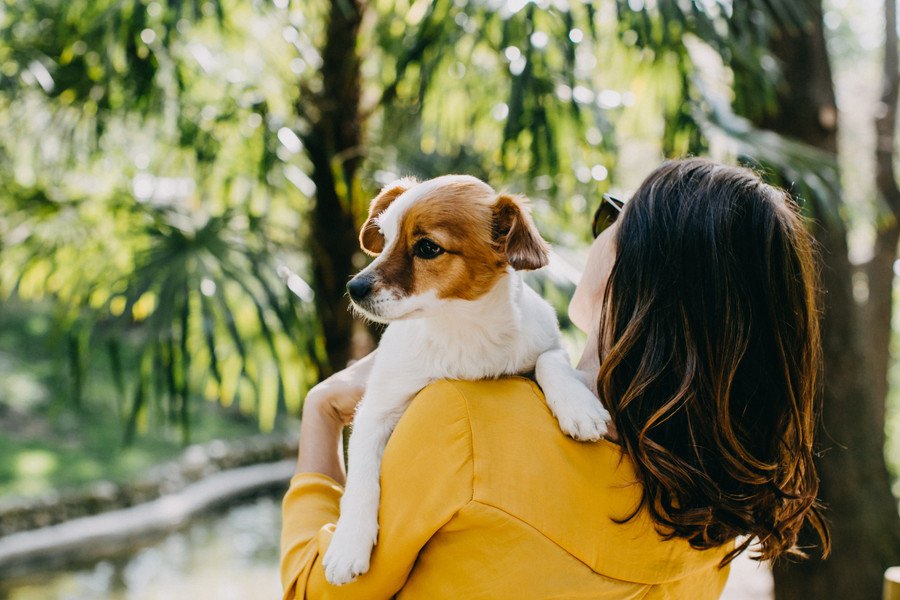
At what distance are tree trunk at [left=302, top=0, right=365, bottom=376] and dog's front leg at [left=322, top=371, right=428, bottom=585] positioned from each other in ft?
5.38

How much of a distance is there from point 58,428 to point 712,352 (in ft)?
29.8

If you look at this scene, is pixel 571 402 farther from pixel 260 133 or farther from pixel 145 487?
pixel 145 487

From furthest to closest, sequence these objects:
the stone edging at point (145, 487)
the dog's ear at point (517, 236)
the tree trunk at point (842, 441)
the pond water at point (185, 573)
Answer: the stone edging at point (145, 487) → the pond water at point (185, 573) → the tree trunk at point (842, 441) → the dog's ear at point (517, 236)

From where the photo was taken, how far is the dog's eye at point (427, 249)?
5.45 ft

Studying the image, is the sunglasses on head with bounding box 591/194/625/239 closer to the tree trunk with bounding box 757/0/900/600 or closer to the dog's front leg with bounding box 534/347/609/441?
the dog's front leg with bounding box 534/347/609/441

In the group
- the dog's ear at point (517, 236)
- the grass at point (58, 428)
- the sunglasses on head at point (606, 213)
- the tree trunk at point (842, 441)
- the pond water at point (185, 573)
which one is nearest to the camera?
the dog's ear at point (517, 236)

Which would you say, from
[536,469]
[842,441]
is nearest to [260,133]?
[536,469]

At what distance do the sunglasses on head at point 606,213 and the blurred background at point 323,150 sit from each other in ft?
2.67

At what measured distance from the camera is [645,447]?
1.29 meters

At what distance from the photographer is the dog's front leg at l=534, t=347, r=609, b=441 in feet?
4.30

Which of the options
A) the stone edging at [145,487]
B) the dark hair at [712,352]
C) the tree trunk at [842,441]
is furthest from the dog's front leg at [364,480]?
the stone edging at [145,487]

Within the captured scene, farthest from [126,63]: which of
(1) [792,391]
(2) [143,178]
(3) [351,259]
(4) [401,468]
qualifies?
(1) [792,391]

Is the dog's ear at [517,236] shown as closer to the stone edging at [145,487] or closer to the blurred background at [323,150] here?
the blurred background at [323,150]

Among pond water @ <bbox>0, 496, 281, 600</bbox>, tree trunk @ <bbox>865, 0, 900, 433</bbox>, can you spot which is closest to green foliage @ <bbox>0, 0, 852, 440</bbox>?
pond water @ <bbox>0, 496, 281, 600</bbox>
